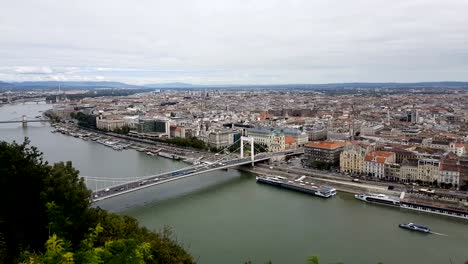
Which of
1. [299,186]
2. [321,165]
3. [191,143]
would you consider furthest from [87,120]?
[299,186]

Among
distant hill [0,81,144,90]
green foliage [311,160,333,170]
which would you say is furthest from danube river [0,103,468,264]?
distant hill [0,81,144,90]

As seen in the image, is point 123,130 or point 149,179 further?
point 123,130

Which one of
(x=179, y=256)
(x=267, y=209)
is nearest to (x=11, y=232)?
(x=179, y=256)

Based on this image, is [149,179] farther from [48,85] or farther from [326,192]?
[48,85]

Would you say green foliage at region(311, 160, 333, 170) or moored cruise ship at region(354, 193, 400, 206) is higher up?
green foliage at region(311, 160, 333, 170)

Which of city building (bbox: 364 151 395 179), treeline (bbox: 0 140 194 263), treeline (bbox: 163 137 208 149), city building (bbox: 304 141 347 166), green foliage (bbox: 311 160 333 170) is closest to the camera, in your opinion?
treeline (bbox: 0 140 194 263)

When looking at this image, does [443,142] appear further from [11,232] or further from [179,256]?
[11,232]

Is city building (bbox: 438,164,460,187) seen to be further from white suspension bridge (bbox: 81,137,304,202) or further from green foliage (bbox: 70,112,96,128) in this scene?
green foliage (bbox: 70,112,96,128)
